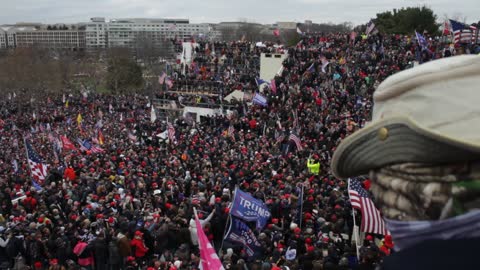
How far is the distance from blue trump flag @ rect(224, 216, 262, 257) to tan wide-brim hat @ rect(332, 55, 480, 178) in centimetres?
859

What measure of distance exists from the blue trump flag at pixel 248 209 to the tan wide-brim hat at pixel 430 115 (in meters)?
9.01

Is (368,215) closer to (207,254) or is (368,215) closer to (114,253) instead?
(207,254)

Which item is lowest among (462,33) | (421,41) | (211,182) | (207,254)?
(211,182)

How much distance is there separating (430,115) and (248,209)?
9.40 metres

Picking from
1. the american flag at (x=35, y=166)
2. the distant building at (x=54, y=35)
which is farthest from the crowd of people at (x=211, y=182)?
the distant building at (x=54, y=35)

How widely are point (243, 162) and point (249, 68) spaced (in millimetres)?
24281

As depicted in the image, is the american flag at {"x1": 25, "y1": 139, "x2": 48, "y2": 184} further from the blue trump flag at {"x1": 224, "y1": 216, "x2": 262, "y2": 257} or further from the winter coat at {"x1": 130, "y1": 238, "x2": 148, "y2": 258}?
the blue trump flag at {"x1": 224, "y1": 216, "x2": 262, "y2": 257}

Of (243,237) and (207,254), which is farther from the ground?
(207,254)

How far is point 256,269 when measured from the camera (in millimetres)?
8055

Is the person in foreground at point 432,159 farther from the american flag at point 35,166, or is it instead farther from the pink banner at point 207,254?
the american flag at point 35,166

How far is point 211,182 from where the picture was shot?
15680mm

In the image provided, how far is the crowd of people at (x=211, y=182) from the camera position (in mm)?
10312

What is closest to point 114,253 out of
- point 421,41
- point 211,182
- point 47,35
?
point 211,182

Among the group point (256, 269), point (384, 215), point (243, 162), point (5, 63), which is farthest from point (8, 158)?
point (5, 63)
